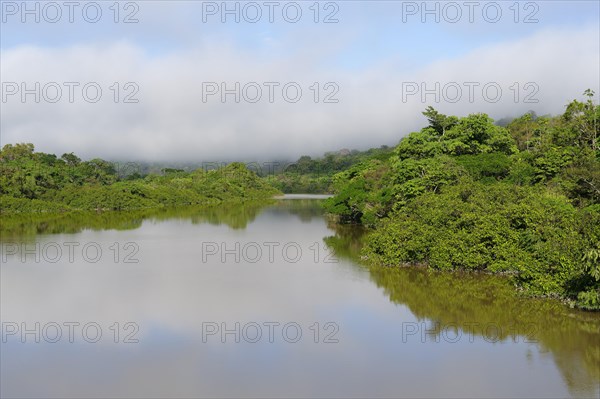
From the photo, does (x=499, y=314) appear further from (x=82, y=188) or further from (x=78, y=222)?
(x=82, y=188)


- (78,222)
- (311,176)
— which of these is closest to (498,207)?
(78,222)

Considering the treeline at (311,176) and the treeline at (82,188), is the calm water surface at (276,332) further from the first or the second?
the treeline at (311,176)

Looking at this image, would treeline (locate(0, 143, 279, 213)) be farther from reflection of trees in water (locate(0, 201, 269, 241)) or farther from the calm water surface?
the calm water surface

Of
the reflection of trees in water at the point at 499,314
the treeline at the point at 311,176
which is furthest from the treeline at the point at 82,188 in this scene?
the reflection of trees in water at the point at 499,314

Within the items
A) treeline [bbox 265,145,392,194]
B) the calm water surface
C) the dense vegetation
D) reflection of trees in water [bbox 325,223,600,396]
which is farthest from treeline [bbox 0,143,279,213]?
reflection of trees in water [bbox 325,223,600,396]

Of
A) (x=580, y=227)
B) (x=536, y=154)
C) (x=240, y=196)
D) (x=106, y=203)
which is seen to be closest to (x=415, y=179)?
(x=536, y=154)

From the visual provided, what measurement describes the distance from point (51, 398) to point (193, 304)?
6.89 metres

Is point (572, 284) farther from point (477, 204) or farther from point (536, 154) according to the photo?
point (536, 154)

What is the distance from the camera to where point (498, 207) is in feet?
66.2

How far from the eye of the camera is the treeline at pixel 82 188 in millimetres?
52488

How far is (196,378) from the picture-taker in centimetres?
1105

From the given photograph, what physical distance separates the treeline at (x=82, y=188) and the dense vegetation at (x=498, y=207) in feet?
113

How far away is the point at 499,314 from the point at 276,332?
6.54m

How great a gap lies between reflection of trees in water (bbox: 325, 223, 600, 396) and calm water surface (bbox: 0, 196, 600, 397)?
6 cm
